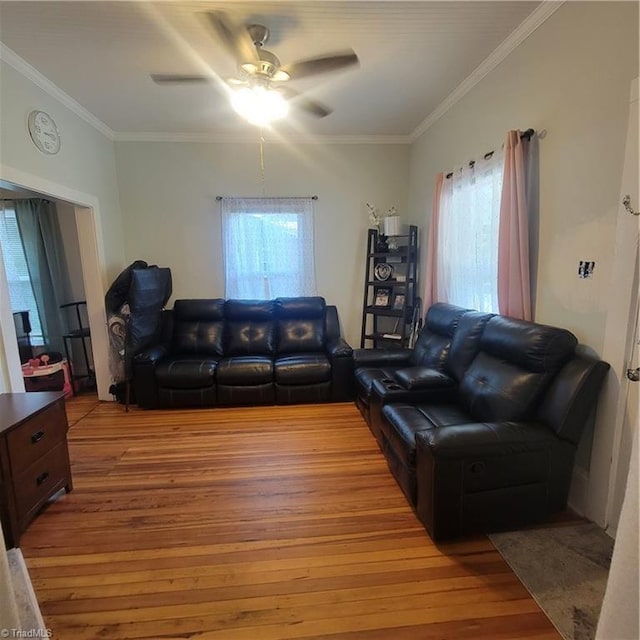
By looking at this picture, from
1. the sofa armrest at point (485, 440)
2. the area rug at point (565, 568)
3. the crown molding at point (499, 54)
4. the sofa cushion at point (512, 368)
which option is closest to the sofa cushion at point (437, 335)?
the sofa cushion at point (512, 368)

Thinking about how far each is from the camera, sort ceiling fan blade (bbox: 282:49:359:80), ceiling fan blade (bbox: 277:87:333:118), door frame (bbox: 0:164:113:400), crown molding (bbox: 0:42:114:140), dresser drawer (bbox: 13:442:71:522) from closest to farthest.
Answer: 1. dresser drawer (bbox: 13:442:71:522)
2. ceiling fan blade (bbox: 282:49:359:80)
3. crown molding (bbox: 0:42:114:140)
4. ceiling fan blade (bbox: 277:87:333:118)
5. door frame (bbox: 0:164:113:400)

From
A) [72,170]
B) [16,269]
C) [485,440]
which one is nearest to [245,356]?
[72,170]

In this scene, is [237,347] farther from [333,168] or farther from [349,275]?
[333,168]

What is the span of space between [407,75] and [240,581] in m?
3.46

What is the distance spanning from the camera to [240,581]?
1614 mm

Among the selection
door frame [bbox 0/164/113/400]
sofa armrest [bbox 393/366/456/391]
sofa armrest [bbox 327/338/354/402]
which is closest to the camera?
sofa armrest [bbox 393/366/456/391]

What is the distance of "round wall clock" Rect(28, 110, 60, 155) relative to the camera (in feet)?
8.69

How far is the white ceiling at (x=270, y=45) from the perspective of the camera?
199 centimetres

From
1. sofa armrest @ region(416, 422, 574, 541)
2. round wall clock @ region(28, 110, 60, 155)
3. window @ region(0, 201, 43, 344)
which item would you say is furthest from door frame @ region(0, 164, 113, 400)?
sofa armrest @ region(416, 422, 574, 541)

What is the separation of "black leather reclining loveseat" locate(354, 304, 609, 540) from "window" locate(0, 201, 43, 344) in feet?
14.1

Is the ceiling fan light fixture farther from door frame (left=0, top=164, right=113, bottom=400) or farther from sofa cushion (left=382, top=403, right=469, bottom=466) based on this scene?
sofa cushion (left=382, top=403, right=469, bottom=466)

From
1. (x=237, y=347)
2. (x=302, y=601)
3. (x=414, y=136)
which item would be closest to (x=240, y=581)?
(x=302, y=601)

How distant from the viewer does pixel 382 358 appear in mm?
3361

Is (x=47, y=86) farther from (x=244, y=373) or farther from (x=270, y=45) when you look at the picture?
(x=244, y=373)
